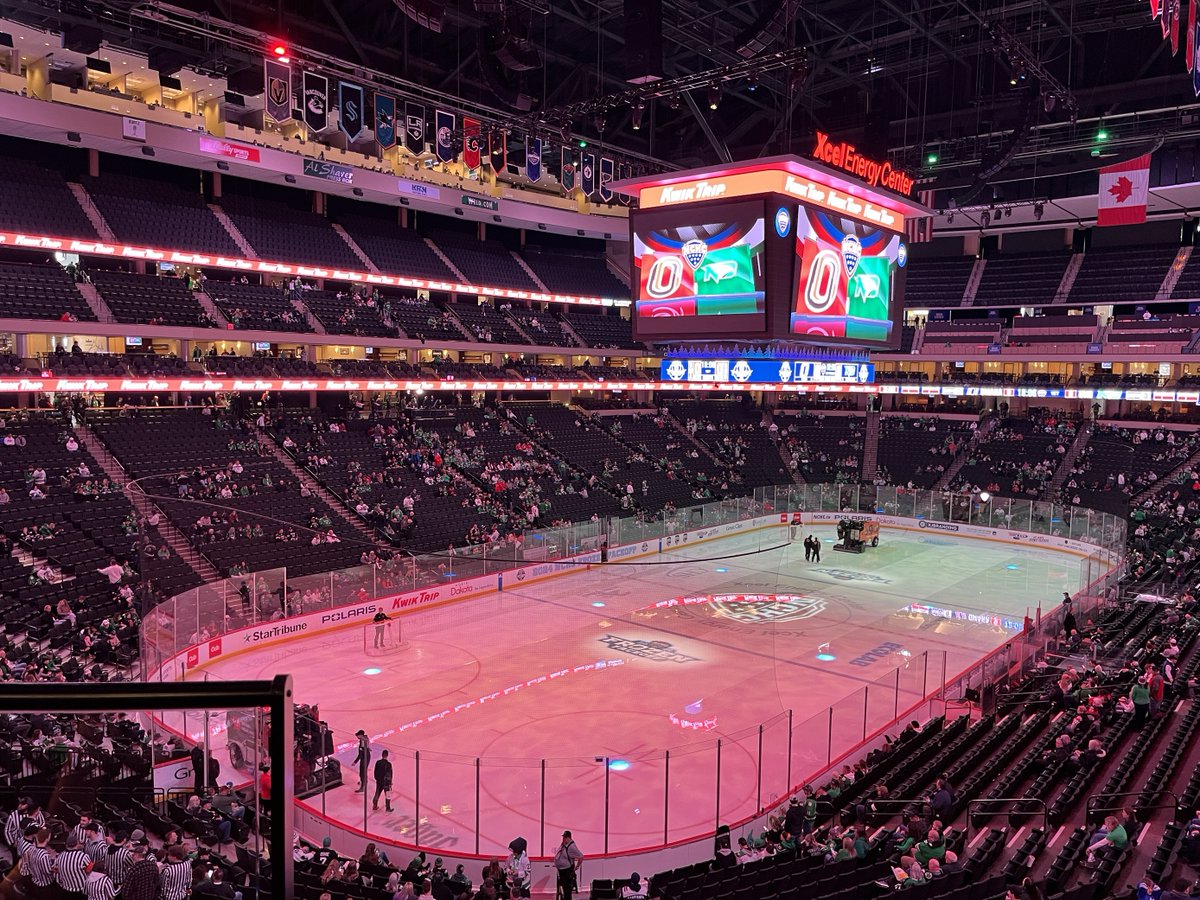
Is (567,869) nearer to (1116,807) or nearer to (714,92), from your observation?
(1116,807)

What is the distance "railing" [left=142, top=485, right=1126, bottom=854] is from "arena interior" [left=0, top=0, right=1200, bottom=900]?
0.37 feet

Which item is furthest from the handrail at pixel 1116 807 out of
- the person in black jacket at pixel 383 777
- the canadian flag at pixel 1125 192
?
the canadian flag at pixel 1125 192

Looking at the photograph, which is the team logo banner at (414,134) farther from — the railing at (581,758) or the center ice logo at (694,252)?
the center ice logo at (694,252)

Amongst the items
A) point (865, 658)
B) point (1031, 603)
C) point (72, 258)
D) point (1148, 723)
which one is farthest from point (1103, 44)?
point (72, 258)

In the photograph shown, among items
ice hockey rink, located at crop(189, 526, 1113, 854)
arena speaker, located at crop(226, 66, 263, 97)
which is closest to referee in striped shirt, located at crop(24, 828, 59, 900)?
ice hockey rink, located at crop(189, 526, 1113, 854)

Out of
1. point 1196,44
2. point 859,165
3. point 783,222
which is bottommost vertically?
point 783,222

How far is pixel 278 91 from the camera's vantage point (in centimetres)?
2402

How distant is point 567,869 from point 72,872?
10.7 meters

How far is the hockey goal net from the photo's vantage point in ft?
83.1

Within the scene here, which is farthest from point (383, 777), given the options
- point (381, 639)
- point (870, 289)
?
point (870, 289)

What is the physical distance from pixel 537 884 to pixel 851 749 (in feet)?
24.7

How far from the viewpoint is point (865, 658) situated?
24.6 m

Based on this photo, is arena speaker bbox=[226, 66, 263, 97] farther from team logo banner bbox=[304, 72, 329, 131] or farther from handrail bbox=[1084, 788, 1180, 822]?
handrail bbox=[1084, 788, 1180, 822]

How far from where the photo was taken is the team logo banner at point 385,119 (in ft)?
89.6
